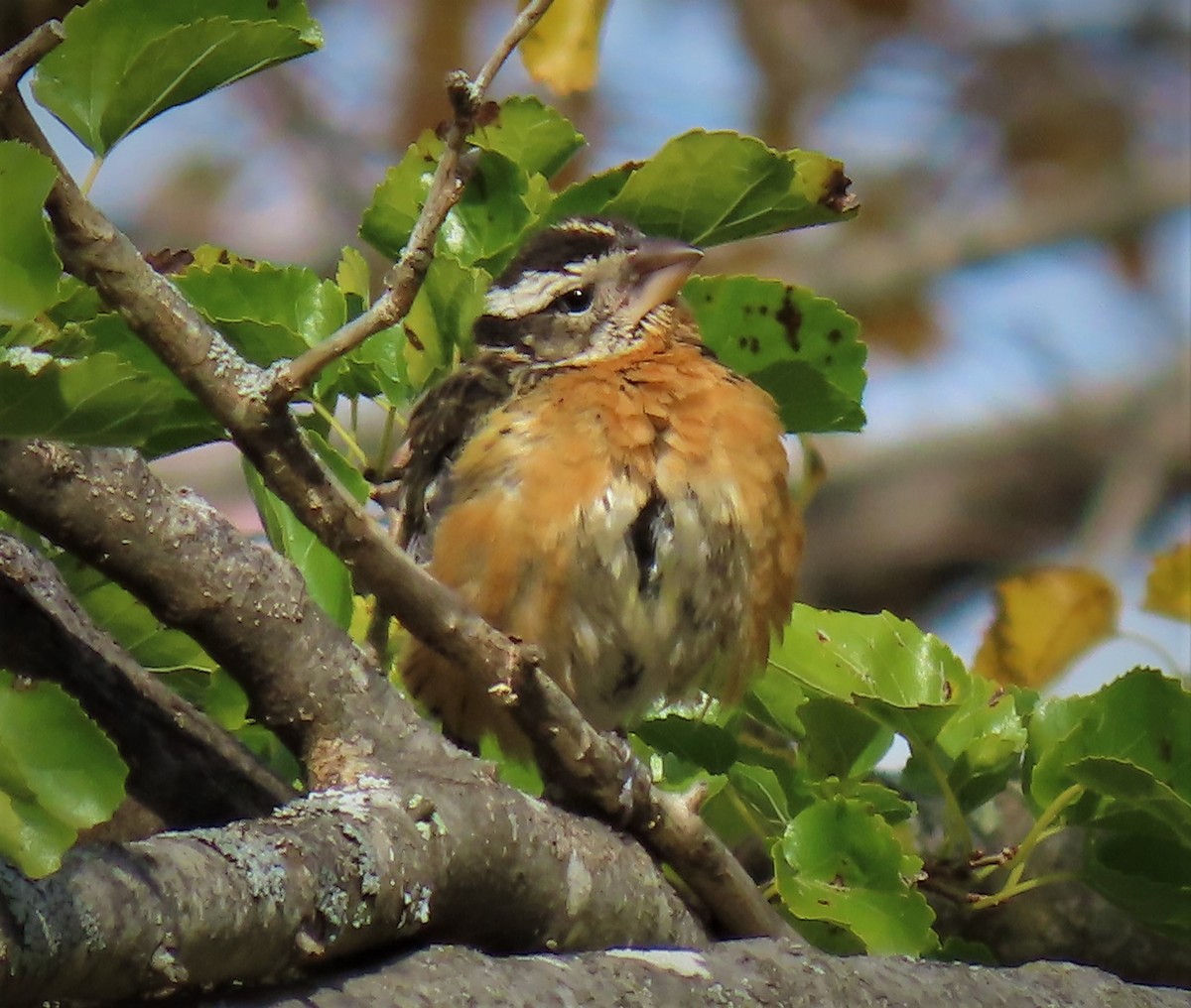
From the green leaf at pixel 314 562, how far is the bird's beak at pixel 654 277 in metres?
1.44

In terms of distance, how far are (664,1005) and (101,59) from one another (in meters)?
1.30

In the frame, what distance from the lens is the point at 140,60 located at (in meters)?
2.34

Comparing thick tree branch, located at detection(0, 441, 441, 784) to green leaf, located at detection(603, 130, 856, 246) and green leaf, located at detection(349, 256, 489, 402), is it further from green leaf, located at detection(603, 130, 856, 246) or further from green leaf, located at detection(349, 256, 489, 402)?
green leaf, located at detection(603, 130, 856, 246)

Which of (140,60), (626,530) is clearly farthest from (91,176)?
(626,530)

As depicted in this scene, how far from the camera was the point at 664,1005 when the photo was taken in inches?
91.4

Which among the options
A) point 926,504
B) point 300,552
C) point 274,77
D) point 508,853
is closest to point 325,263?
point 274,77

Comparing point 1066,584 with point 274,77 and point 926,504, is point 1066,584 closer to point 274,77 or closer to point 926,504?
point 926,504

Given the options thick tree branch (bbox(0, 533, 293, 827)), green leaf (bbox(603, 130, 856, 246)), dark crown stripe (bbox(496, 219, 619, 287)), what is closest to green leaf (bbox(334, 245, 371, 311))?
green leaf (bbox(603, 130, 856, 246))

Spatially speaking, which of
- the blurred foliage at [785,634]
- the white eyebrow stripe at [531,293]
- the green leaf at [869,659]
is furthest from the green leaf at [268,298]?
the white eyebrow stripe at [531,293]

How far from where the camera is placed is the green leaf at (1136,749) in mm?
2701

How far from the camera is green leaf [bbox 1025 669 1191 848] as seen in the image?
106 inches

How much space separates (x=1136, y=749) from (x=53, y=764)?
1523 millimetres

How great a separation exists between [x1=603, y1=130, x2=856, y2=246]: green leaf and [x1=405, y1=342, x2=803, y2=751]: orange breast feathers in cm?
75

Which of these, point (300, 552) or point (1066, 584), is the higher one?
point (1066, 584)
